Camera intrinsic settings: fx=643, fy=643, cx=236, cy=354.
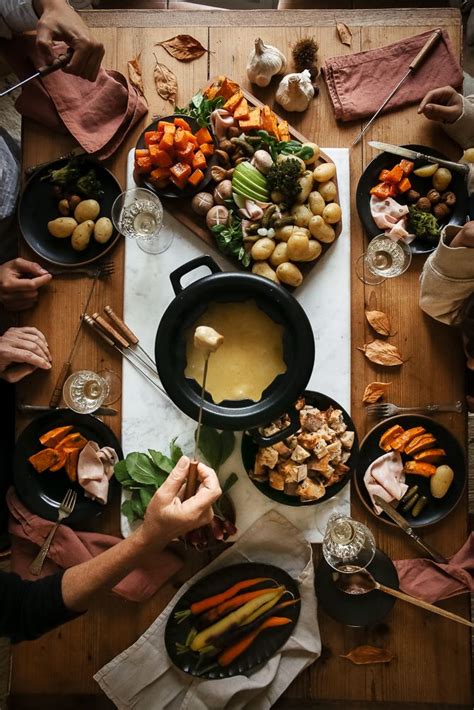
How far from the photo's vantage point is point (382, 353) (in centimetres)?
197

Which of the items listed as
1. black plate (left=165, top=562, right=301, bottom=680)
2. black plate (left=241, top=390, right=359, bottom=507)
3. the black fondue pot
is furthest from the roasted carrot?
the black fondue pot

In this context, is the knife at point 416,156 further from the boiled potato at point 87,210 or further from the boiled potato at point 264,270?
the boiled potato at point 87,210

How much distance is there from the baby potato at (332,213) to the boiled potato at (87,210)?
2.28ft

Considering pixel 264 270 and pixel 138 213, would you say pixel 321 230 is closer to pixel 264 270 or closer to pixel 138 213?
pixel 264 270

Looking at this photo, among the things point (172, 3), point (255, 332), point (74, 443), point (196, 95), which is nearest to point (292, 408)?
point (255, 332)

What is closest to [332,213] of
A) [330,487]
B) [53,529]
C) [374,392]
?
[374,392]

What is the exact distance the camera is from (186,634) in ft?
6.33

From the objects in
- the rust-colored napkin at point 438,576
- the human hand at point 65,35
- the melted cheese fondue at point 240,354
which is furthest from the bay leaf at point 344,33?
the rust-colored napkin at point 438,576

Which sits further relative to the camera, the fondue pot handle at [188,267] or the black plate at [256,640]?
the black plate at [256,640]

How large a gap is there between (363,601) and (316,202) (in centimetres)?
119

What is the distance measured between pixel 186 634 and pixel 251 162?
1425 mm

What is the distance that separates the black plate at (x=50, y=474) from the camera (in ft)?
6.37

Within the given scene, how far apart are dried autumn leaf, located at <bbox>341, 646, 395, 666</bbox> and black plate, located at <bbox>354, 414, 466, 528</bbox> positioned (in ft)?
1.30

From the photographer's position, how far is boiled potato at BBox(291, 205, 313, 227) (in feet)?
6.22
